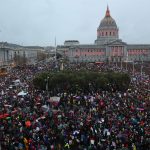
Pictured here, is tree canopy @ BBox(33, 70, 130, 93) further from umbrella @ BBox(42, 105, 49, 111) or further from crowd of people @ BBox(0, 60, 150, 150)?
umbrella @ BBox(42, 105, 49, 111)

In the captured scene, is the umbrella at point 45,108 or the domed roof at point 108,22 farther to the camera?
the domed roof at point 108,22

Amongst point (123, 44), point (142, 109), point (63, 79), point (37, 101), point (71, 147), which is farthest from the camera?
point (123, 44)

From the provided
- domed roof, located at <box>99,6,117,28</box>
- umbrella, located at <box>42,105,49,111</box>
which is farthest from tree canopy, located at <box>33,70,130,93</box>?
domed roof, located at <box>99,6,117,28</box>

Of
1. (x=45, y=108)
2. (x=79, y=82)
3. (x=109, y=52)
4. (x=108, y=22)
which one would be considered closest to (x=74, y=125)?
(x=45, y=108)

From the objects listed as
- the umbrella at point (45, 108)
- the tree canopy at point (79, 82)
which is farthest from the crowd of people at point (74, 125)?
the tree canopy at point (79, 82)

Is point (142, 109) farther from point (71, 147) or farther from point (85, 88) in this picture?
point (85, 88)

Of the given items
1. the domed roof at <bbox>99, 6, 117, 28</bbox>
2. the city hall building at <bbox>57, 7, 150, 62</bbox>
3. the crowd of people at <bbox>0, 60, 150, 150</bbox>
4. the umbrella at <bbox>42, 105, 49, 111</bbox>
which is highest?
the domed roof at <bbox>99, 6, 117, 28</bbox>

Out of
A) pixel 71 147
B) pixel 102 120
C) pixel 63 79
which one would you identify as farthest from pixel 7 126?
pixel 63 79

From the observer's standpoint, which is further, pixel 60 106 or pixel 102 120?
pixel 60 106

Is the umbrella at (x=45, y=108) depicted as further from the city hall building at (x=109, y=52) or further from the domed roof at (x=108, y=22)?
the domed roof at (x=108, y=22)

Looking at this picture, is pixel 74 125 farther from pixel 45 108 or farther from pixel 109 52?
pixel 109 52

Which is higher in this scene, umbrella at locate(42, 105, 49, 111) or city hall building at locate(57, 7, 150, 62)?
city hall building at locate(57, 7, 150, 62)
